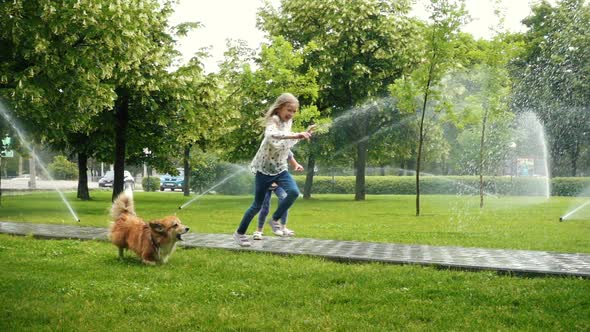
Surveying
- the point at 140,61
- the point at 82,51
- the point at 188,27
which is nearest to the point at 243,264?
the point at 82,51

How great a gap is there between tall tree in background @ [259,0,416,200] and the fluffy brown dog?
23.0m

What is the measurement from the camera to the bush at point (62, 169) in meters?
78.4

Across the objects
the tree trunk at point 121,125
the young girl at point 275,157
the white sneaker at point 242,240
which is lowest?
the white sneaker at point 242,240

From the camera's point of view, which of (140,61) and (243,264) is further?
Result: (140,61)

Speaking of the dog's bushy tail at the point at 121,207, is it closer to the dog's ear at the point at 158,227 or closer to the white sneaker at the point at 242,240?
the dog's ear at the point at 158,227

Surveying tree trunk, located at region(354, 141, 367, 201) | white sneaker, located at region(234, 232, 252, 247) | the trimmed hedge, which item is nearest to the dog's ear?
white sneaker, located at region(234, 232, 252, 247)

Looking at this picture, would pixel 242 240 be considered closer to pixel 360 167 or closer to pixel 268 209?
pixel 268 209

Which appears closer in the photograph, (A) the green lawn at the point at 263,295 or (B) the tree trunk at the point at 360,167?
(A) the green lawn at the point at 263,295

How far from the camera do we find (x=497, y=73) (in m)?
24.5

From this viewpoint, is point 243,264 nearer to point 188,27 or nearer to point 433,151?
point 188,27

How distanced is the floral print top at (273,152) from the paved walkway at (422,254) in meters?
1.24

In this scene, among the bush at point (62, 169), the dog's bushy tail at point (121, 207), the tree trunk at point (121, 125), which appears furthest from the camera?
the bush at point (62, 169)

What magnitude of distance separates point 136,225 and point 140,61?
15.1m

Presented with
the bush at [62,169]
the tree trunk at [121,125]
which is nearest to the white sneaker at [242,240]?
the tree trunk at [121,125]
